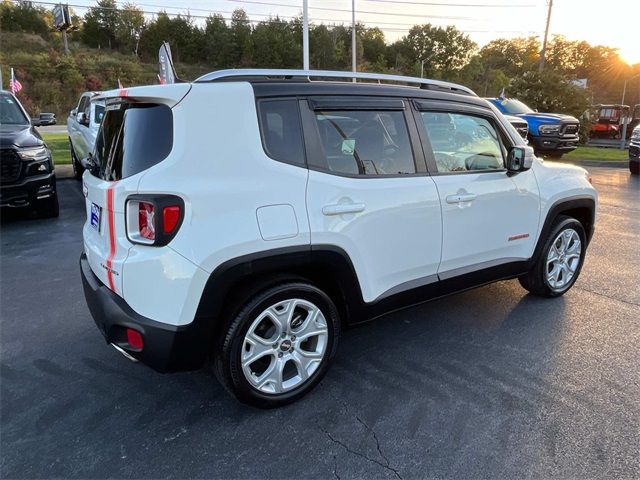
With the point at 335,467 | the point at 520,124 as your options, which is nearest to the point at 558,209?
the point at 335,467

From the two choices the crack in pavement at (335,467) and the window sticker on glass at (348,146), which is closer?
the crack in pavement at (335,467)

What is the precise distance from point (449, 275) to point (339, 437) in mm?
1410

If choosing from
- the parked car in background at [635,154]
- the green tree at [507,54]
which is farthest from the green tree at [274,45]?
the parked car in background at [635,154]

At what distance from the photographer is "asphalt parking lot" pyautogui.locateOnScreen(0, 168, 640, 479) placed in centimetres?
229

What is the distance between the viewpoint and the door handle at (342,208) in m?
2.61

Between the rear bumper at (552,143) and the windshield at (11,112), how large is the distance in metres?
14.3

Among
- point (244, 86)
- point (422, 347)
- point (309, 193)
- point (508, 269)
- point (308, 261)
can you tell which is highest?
point (244, 86)

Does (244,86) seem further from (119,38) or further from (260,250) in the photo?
(119,38)

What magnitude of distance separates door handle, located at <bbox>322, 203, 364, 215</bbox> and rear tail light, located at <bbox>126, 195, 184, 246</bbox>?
2.57 ft

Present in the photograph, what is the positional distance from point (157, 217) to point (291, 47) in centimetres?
7549

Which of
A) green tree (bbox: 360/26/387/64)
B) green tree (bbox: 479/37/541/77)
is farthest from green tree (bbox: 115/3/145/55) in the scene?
green tree (bbox: 479/37/541/77)

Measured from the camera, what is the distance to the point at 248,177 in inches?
94.6

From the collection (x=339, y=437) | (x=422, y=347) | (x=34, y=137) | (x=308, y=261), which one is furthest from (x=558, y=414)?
(x=34, y=137)

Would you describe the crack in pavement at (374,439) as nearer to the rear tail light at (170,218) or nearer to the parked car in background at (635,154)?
the rear tail light at (170,218)
